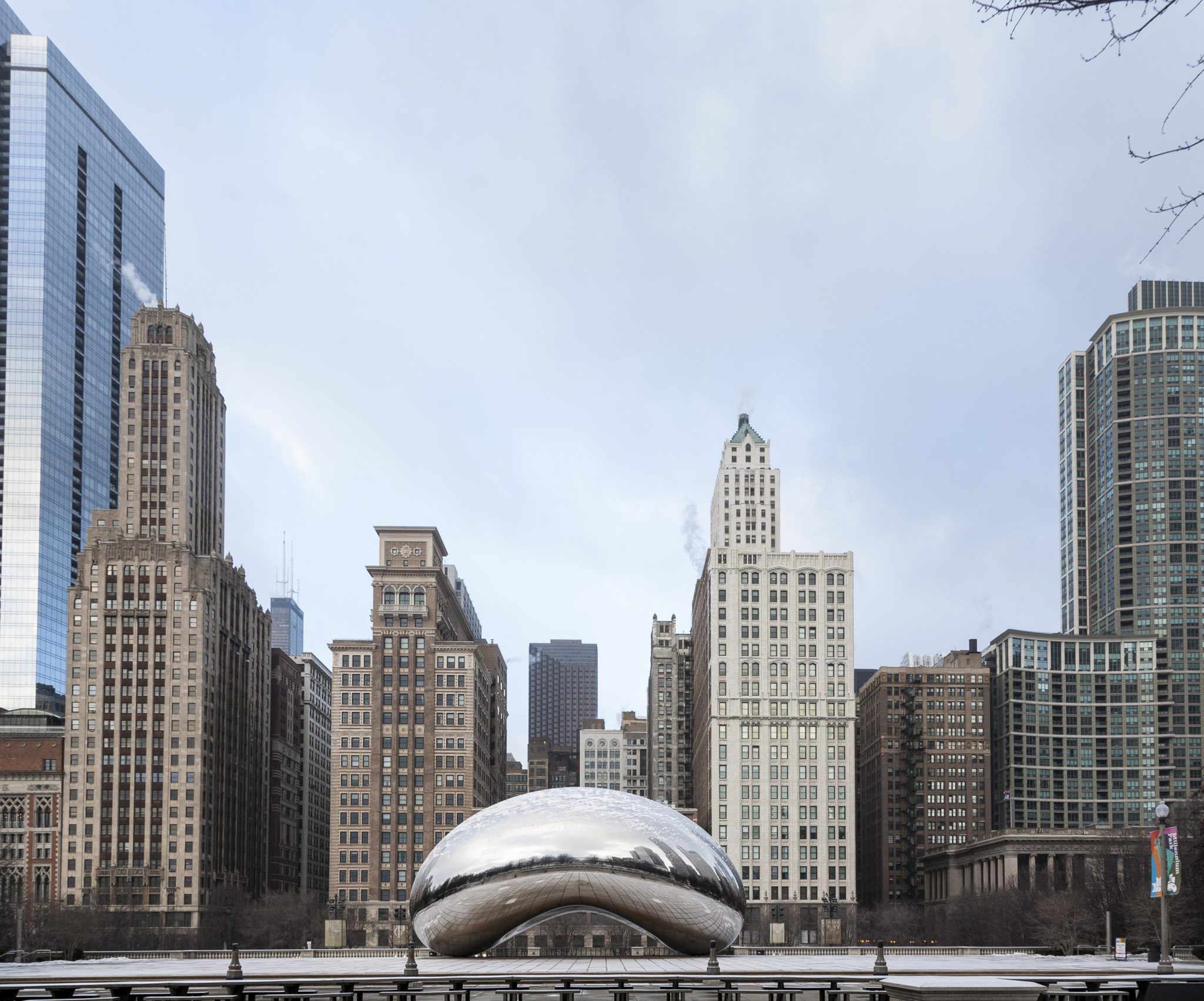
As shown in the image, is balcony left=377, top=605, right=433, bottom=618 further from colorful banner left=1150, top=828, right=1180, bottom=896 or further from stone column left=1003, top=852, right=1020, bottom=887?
colorful banner left=1150, top=828, right=1180, bottom=896

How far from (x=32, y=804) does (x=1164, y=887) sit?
132 metres

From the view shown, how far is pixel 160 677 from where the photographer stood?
144 m

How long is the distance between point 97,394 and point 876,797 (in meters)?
125

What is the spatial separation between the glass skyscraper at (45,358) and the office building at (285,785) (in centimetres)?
2936

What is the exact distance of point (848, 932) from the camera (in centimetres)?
11425

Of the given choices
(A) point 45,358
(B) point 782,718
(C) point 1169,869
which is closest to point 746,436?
(B) point 782,718

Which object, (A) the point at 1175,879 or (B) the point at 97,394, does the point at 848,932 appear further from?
(B) the point at 97,394

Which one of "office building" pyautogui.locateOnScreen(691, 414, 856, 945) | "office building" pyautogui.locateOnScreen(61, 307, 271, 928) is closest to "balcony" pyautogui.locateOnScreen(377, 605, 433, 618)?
"office building" pyautogui.locateOnScreen(61, 307, 271, 928)

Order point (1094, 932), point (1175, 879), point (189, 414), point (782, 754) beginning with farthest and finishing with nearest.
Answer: point (189, 414) < point (782, 754) < point (1094, 932) < point (1175, 879)

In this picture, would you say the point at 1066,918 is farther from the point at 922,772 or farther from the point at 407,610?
the point at 922,772

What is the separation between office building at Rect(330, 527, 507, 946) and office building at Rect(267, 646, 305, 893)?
169ft

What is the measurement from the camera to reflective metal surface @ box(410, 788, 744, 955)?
38.5 m

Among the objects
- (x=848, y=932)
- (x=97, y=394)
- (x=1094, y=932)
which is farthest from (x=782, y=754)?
(x=97, y=394)

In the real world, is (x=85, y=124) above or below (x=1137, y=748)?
above
